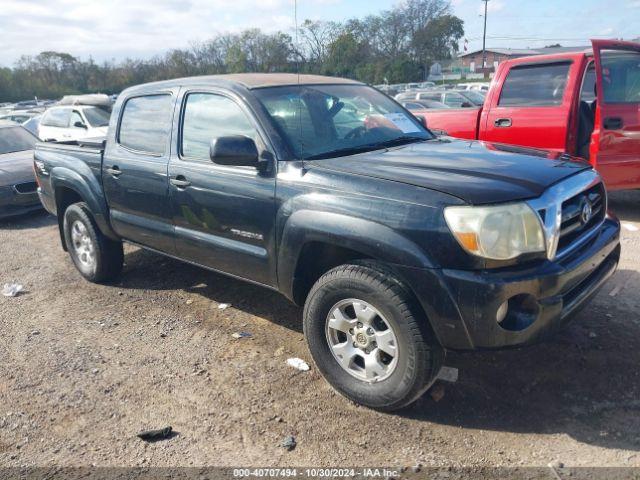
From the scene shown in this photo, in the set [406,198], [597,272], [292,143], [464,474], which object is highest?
[292,143]

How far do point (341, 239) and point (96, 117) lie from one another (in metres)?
11.9

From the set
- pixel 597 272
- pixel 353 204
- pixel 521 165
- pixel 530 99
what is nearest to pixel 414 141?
pixel 521 165

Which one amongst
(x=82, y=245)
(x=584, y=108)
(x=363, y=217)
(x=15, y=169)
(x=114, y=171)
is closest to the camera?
(x=363, y=217)

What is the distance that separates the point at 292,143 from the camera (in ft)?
11.4

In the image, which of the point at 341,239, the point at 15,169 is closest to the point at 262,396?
the point at 341,239

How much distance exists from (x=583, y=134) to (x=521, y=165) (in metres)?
3.55

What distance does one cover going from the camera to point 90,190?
16.0 feet

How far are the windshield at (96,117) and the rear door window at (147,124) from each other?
8933mm

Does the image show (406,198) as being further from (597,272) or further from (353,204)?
(597,272)

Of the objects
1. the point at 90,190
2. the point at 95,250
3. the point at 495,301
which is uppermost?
the point at 90,190

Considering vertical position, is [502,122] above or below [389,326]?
above

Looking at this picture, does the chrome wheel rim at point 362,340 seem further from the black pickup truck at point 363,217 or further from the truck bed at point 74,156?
the truck bed at point 74,156

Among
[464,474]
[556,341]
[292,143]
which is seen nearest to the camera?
[464,474]

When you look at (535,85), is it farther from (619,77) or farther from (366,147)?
(366,147)
